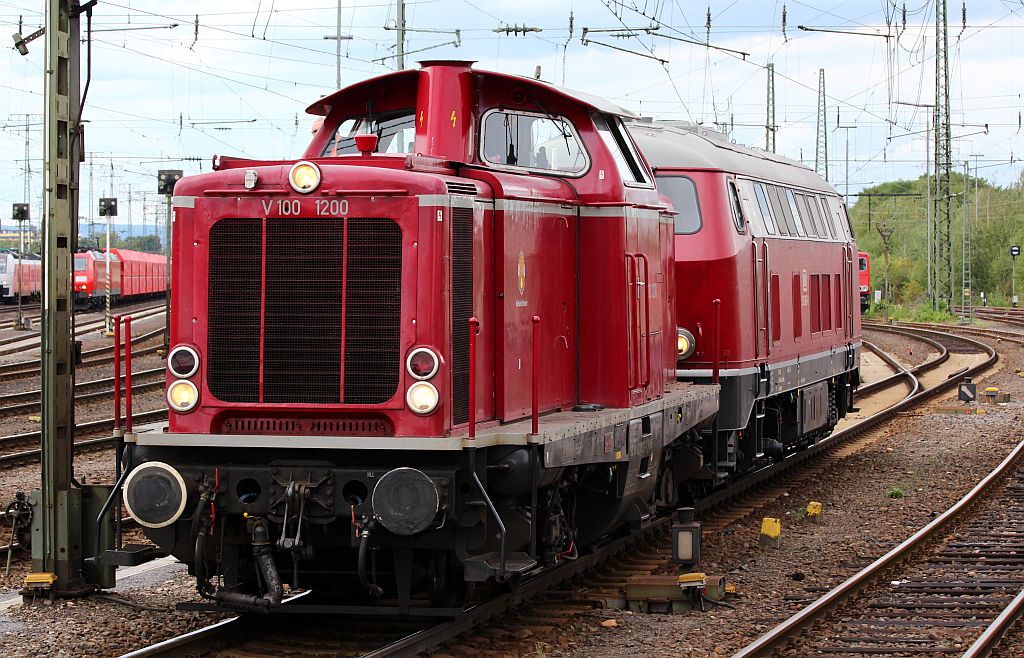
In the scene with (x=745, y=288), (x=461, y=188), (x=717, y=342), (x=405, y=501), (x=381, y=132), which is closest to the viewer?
(x=405, y=501)

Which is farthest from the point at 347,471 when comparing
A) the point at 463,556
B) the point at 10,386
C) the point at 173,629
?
the point at 10,386

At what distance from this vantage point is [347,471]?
732 centimetres

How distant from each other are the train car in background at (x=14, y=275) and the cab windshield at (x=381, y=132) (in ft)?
152

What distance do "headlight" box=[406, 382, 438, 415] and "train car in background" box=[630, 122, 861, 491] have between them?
469cm

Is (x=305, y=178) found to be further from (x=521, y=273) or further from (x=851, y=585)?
(x=851, y=585)

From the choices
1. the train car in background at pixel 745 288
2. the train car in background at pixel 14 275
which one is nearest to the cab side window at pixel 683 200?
the train car in background at pixel 745 288

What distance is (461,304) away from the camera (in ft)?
25.7

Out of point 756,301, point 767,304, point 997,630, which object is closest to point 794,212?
point 767,304

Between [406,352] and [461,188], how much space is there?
106 centimetres

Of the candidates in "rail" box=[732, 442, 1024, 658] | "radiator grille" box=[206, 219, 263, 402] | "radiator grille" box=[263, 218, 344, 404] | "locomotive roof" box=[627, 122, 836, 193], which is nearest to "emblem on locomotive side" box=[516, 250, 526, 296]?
"radiator grille" box=[263, 218, 344, 404]

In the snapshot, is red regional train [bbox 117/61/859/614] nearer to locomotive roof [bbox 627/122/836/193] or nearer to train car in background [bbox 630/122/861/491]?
train car in background [bbox 630/122/861/491]

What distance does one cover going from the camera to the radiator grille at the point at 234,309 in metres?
7.60

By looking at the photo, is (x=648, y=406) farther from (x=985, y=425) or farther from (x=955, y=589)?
(x=985, y=425)

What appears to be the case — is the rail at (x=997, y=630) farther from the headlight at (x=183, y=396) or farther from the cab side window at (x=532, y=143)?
the headlight at (x=183, y=396)
